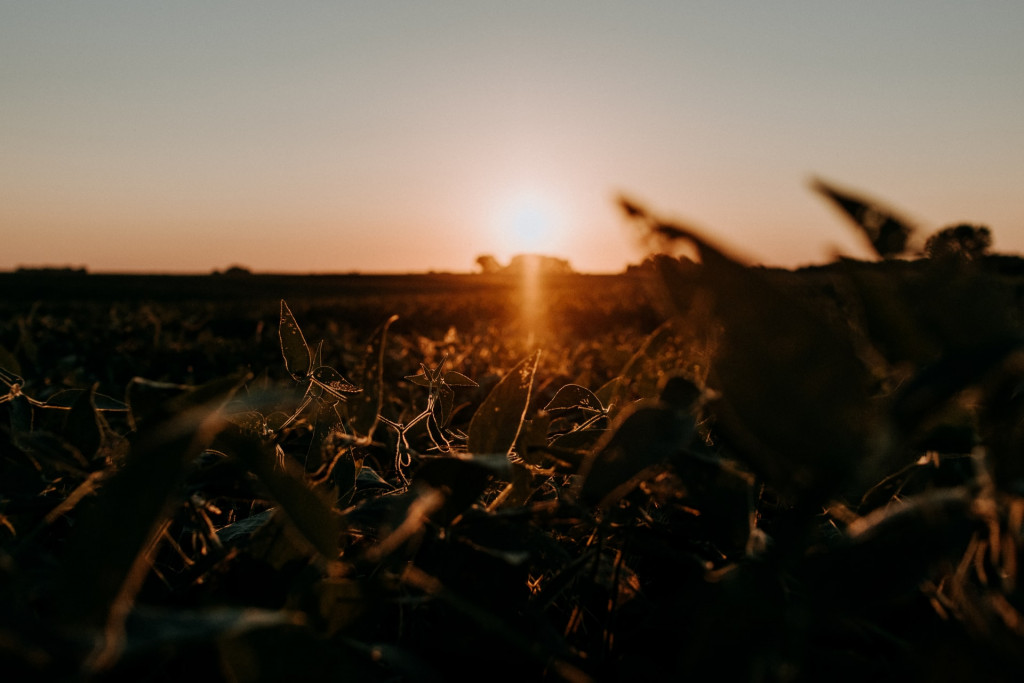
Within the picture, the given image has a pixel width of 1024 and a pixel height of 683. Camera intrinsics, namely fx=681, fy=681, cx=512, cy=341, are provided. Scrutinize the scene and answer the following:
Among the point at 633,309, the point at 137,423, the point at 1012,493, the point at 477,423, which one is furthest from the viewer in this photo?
the point at 633,309

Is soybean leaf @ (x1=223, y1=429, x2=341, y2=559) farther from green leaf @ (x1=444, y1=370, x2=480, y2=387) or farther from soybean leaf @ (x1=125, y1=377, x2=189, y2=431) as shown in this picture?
green leaf @ (x1=444, y1=370, x2=480, y2=387)

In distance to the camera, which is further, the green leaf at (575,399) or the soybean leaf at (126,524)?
the green leaf at (575,399)

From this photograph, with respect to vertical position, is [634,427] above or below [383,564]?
above

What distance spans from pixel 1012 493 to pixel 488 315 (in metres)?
16.7

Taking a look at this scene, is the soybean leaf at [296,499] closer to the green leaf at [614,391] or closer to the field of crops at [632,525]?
the field of crops at [632,525]

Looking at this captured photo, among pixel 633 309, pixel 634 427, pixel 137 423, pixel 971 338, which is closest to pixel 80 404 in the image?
pixel 137 423

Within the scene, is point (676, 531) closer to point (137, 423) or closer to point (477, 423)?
point (477, 423)

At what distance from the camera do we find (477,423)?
516mm

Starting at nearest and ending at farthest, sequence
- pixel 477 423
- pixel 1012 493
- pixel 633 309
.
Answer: pixel 1012 493 → pixel 477 423 → pixel 633 309

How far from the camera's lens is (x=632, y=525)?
1.46 ft

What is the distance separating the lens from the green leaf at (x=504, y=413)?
50cm

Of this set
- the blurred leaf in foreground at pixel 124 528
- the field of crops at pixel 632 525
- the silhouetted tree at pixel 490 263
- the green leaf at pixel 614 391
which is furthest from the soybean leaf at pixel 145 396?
the silhouetted tree at pixel 490 263

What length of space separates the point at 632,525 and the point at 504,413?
125 mm

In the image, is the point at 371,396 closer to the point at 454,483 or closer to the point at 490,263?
the point at 454,483
